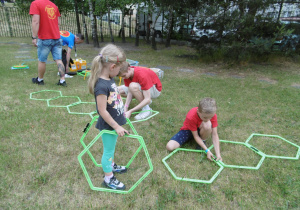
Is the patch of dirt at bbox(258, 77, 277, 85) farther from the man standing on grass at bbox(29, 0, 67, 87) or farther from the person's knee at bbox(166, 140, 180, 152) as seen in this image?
the man standing on grass at bbox(29, 0, 67, 87)

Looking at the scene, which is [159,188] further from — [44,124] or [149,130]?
[44,124]

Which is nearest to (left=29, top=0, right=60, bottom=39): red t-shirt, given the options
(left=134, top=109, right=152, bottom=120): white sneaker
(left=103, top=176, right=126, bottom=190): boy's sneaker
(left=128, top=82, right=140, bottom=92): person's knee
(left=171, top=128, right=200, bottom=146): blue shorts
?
(left=128, top=82, right=140, bottom=92): person's knee

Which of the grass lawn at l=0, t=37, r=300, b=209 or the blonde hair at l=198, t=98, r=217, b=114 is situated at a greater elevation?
the blonde hair at l=198, t=98, r=217, b=114

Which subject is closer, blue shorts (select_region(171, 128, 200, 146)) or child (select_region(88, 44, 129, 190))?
child (select_region(88, 44, 129, 190))

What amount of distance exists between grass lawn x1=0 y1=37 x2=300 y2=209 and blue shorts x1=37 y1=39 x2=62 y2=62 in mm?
656

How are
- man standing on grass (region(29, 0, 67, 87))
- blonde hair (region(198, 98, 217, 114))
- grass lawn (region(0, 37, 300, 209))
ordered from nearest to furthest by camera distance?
grass lawn (region(0, 37, 300, 209))
blonde hair (region(198, 98, 217, 114))
man standing on grass (region(29, 0, 67, 87))

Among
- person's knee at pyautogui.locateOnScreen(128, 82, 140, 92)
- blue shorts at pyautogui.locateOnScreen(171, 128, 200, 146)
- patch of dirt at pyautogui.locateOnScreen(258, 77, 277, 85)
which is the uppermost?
person's knee at pyautogui.locateOnScreen(128, 82, 140, 92)

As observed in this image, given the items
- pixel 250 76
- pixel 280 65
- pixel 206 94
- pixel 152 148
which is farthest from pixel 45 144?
pixel 280 65

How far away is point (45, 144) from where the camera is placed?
2588mm

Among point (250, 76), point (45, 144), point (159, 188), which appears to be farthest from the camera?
point (250, 76)

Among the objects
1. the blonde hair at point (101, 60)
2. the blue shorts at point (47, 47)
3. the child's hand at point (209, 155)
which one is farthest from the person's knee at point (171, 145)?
the blue shorts at point (47, 47)

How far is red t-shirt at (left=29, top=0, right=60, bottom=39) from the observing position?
13.6 ft

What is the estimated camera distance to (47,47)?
4.46 m

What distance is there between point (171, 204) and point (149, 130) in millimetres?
1322
